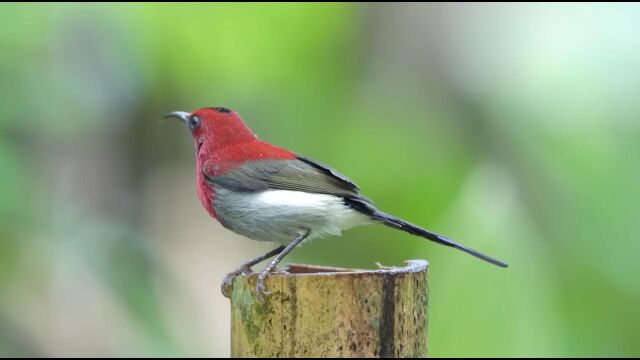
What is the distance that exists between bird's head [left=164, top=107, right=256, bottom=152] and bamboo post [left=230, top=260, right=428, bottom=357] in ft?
3.37

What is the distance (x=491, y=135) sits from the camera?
4086 millimetres

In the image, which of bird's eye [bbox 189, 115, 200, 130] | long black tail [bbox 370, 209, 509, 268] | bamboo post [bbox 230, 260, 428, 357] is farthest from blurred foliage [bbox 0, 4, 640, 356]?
bamboo post [bbox 230, 260, 428, 357]

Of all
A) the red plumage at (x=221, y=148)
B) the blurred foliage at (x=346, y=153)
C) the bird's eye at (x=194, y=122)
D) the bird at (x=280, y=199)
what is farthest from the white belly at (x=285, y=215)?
the blurred foliage at (x=346, y=153)

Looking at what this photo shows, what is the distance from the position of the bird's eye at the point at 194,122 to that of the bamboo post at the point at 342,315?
1.16m

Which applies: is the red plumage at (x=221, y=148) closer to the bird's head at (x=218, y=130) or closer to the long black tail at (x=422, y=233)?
the bird's head at (x=218, y=130)

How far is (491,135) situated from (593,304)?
0.96m

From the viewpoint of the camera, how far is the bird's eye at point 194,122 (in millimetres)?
3070

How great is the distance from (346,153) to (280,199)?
145 centimetres

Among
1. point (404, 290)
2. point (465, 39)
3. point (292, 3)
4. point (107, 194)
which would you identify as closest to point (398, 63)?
point (465, 39)

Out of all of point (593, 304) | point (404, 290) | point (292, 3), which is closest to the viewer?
point (404, 290)

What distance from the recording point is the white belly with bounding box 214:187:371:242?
264 cm

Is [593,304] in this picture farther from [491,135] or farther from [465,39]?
[465,39]

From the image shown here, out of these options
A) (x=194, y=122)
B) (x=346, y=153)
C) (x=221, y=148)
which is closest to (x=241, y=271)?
(x=221, y=148)

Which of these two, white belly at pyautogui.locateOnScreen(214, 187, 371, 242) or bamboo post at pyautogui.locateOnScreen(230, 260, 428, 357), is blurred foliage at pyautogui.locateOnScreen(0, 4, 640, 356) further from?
bamboo post at pyautogui.locateOnScreen(230, 260, 428, 357)
